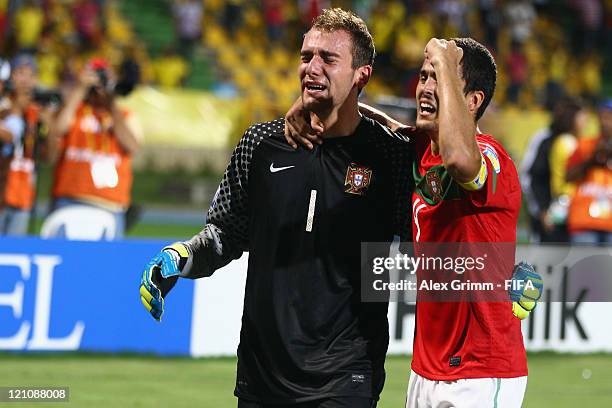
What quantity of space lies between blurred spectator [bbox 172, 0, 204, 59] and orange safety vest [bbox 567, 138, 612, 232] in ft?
50.8

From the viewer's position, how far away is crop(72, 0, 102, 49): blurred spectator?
915 inches

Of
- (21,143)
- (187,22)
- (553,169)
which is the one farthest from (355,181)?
(187,22)

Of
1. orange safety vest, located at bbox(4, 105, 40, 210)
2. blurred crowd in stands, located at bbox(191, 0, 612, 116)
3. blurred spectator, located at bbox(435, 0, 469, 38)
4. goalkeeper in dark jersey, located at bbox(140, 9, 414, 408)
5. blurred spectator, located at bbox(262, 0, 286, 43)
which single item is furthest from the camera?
blurred spectator, located at bbox(435, 0, 469, 38)

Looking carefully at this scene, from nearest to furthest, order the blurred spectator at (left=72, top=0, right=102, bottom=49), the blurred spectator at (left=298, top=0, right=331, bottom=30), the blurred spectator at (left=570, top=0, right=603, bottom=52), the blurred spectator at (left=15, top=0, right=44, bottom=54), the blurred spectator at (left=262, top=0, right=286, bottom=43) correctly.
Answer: the blurred spectator at (left=15, top=0, right=44, bottom=54) → the blurred spectator at (left=72, top=0, right=102, bottom=49) → the blurred spectator at (left=262, top=0, right=286, bottom=43) → the blurred spectator at (left=298, top=0, right=331, bottom=30) → the blurred spectator at (left=570, top=0, right=603, bottom=52)

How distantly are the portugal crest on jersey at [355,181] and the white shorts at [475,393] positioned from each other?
748mm

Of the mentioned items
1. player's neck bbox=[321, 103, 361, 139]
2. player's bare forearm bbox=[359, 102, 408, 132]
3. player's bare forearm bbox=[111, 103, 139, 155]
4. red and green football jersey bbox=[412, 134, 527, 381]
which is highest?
player's bare forearm bbox=[111, 103, 139, 155]

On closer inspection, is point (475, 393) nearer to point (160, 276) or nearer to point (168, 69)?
point (160, 276)

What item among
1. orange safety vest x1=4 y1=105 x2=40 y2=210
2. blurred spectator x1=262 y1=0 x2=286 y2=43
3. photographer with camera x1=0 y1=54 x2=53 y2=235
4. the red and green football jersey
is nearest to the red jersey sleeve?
the red and green football jersey

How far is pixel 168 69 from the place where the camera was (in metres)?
25.2

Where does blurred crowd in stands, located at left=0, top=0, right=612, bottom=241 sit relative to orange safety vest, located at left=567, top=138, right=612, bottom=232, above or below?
above

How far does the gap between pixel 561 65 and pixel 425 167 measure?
27134mm

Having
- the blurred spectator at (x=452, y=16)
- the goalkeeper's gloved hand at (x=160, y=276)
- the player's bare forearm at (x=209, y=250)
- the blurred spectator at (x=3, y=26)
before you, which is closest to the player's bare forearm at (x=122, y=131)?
the player's bare forearm at (x=209, y=250)

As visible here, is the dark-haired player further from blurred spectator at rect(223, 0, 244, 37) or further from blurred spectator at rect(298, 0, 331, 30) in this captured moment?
blurred spectator at rect(298, 0, 331, 30)

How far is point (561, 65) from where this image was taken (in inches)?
1192
